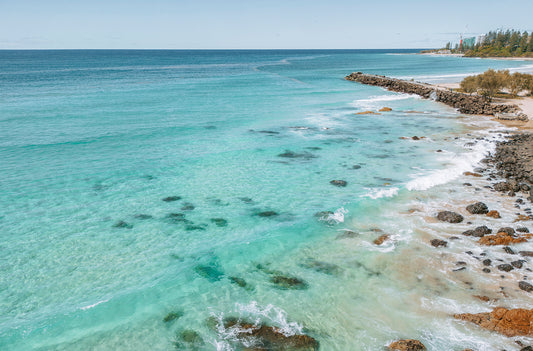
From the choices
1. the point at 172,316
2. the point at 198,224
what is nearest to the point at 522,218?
the point at 198,224

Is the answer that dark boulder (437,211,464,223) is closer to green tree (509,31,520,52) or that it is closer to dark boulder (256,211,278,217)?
dark boulder (256,211,278,217)

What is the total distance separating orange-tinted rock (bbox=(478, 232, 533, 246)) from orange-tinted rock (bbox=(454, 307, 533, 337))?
17.9 feet

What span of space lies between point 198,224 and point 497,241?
1570 cm

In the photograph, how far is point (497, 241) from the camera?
56.7 ft

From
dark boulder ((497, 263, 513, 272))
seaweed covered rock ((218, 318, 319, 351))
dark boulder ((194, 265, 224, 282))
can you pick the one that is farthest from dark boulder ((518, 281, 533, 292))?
dark boulder ((194, 265, 224, 282))

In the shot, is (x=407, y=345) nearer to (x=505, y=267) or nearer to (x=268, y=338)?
(x=268, y=338)

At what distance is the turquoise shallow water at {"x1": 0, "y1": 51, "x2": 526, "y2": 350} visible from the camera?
42.5ft

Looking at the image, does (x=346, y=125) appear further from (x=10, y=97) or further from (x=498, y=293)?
(x=10, y=97)

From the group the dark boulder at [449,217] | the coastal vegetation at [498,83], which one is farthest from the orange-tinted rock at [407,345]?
the coastal vegetation at [498,83]

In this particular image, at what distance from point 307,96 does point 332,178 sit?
4286 cm

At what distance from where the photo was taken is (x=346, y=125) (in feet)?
141

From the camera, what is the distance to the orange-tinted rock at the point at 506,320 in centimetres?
Result: 1196

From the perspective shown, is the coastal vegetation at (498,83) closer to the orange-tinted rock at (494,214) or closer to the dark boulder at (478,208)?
the dark boulder at (478,208)

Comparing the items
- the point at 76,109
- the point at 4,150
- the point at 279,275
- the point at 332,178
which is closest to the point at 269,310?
the point at 279,275
